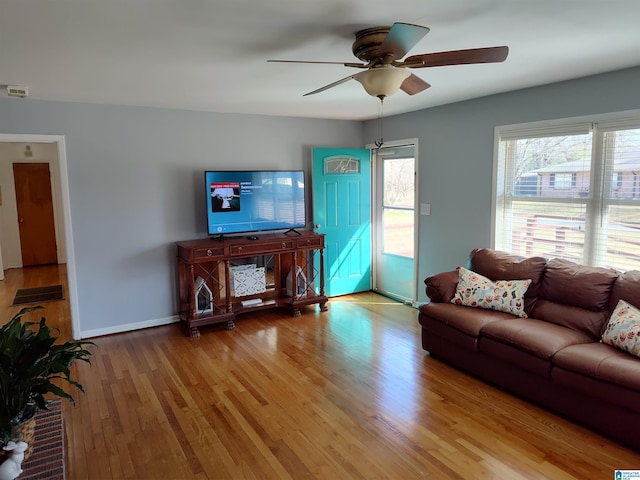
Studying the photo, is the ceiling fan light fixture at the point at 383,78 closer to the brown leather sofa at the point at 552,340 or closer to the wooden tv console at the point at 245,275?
the brown leather sofa at the point at 552,340

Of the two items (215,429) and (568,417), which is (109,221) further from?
(568,417)

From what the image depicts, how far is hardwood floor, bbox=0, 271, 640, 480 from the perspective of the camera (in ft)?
7.74

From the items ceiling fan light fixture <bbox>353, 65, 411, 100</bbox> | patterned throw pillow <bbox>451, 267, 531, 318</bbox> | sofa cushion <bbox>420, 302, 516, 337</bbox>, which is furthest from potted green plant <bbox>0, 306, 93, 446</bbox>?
patterned throw pillow <bbox>451, 267, 531, 318</bbox>

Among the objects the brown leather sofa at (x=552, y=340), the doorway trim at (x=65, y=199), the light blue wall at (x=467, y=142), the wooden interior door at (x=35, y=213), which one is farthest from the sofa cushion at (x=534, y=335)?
the wooden interior door at (x=35, y=213)

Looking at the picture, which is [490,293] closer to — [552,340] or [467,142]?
[552,340]

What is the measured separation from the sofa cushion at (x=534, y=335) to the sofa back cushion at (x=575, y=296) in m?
0.08

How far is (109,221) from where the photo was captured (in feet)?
14.2

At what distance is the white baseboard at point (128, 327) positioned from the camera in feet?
14.3

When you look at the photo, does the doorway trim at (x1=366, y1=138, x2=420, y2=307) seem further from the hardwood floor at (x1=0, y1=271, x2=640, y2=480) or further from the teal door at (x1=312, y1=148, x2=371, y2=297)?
the hardwood floor at (x1=0, y1=271, x2=640, y2=480)

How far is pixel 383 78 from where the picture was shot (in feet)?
7.41

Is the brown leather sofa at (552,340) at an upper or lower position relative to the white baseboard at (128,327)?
upper

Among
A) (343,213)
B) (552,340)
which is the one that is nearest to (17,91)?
(343,213)

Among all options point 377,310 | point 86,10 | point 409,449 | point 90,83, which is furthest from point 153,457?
point 377,310

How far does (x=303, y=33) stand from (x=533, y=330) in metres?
2.42
